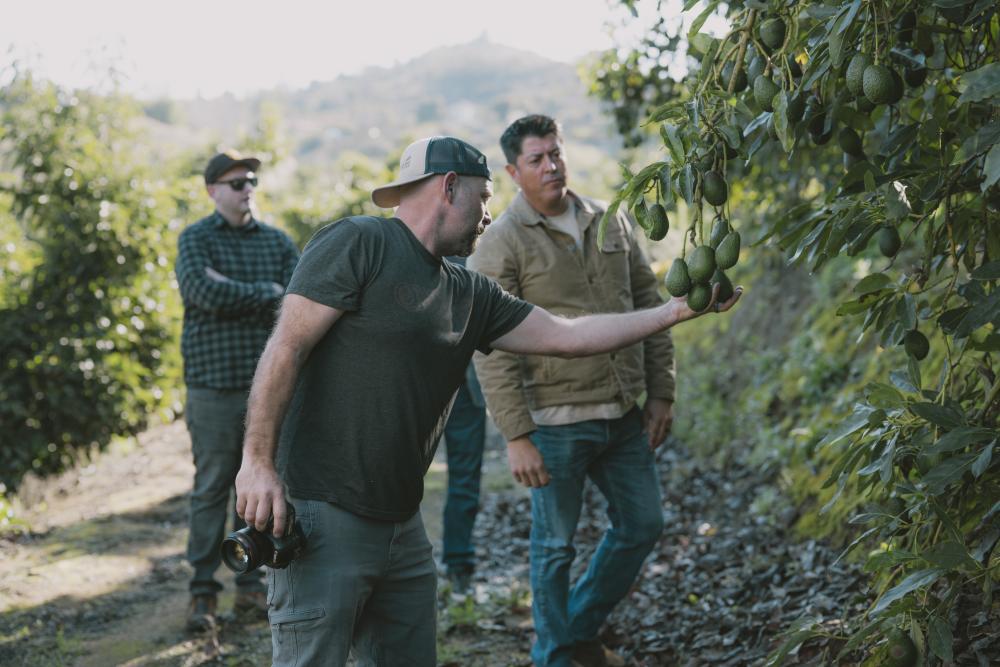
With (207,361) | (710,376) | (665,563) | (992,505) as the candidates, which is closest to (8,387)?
(207,361)

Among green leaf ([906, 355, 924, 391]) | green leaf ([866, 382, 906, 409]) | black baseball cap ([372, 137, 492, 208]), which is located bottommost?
green leaf ([866, 382, 906, 409])

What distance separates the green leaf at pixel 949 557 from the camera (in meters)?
2.23

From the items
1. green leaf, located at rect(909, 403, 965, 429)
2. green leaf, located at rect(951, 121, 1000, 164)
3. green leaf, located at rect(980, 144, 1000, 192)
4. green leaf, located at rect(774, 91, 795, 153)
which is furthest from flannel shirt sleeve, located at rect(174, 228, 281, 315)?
green leaf, located at rect(980, 144, 1000, 192)

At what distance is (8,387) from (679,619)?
5618 mm

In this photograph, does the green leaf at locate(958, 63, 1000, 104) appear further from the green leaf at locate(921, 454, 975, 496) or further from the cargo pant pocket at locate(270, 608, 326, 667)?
the cargo pant pocket at locate(270, 608, 326, 667)

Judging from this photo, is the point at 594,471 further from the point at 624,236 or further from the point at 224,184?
the point at 224,184

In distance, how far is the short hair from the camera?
4168 millimetres

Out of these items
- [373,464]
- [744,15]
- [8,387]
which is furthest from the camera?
[8,387]

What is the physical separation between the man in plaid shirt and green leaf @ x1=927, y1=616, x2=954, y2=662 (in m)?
3.64

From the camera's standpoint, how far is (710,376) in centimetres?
886

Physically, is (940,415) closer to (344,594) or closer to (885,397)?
(885,397)

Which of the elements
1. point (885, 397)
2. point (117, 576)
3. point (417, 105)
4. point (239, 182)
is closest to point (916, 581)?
point (885, 397)

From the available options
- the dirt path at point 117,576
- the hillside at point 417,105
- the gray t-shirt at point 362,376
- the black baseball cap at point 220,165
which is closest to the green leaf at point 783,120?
the gray t-shirt at point 362,376

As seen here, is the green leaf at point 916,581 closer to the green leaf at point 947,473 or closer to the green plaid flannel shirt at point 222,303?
the green leaf at point 947,473
